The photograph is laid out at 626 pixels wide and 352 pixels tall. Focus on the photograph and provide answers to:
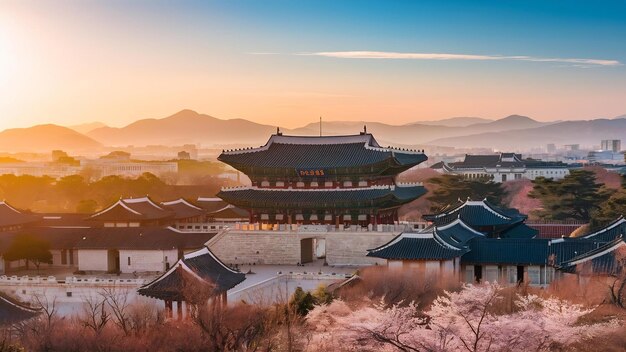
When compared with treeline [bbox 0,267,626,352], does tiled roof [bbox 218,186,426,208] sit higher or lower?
higher

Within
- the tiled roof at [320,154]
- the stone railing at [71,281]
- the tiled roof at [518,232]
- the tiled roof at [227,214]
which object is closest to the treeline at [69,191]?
the tiled roof at [227,214]

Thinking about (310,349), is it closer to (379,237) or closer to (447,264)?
(447,264)

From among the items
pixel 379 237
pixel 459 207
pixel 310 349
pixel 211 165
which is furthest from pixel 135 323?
pixel 211 165

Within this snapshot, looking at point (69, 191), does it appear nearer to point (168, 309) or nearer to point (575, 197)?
point (575, 197)

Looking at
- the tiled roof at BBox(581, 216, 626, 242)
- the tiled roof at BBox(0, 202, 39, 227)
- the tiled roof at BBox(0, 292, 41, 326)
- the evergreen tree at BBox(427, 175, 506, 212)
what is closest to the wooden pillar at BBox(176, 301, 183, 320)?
the tiled roof at BBox(0, 292, 41, 326)

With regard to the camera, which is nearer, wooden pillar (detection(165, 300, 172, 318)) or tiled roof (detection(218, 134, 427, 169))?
wooden pillar (detection(165, 300, 172, 318))

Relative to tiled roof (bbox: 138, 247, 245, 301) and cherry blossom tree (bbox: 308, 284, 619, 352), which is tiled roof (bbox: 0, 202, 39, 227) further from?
cherry blossom tree (bbox: 308, 284, 619, 352)

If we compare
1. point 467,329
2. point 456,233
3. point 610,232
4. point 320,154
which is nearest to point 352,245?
point 320,154
